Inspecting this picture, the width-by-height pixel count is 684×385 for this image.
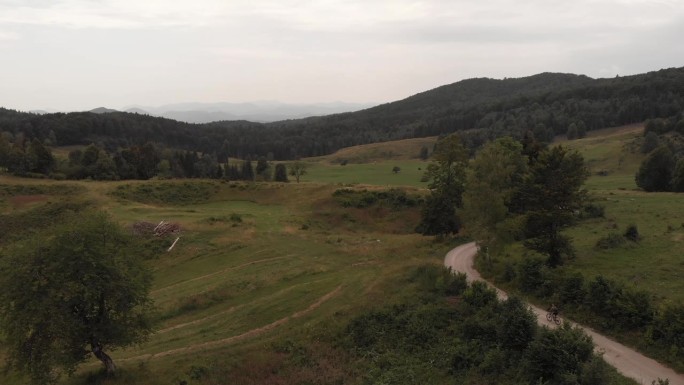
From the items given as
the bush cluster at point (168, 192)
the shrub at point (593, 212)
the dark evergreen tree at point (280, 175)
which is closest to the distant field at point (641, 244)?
the shrub at point (593, 212)

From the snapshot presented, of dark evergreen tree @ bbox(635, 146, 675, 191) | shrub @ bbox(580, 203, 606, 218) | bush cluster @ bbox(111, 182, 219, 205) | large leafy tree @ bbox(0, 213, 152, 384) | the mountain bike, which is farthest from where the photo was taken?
bush cluster @ bbox(111, 182, 219, 205)

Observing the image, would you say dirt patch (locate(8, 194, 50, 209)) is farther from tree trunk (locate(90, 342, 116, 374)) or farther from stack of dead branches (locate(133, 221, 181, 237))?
tree trunk (locate(90, 342, 116, 374))

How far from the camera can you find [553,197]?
34.3 meters

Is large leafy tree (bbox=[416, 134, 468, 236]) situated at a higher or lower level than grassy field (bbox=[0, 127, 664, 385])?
higher

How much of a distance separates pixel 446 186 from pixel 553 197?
17000 millimetres

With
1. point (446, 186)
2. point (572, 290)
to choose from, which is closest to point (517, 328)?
point (572, 290)

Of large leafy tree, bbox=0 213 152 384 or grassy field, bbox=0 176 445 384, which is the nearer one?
large leafy tree, bbox=0 213 152 384

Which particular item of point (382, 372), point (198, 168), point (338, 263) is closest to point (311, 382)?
point (382, 372)

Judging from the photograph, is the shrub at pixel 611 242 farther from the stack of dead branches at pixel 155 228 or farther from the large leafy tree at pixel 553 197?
the stack of dead branches at pixel 155 228

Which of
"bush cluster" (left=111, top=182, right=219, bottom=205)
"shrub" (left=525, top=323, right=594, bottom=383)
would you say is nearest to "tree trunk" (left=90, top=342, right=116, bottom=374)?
"shrub" (left=525, top=323, right=594, bottom=383)

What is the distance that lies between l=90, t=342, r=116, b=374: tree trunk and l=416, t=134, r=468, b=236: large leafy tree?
3550 cm

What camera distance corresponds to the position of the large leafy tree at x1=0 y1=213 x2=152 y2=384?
2269 cm

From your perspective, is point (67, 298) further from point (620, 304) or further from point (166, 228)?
point (166, 228)

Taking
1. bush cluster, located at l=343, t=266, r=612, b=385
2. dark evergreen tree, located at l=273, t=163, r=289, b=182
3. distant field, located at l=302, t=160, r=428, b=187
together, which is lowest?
distant field, located at l=302, t=160, r=428, b=187
